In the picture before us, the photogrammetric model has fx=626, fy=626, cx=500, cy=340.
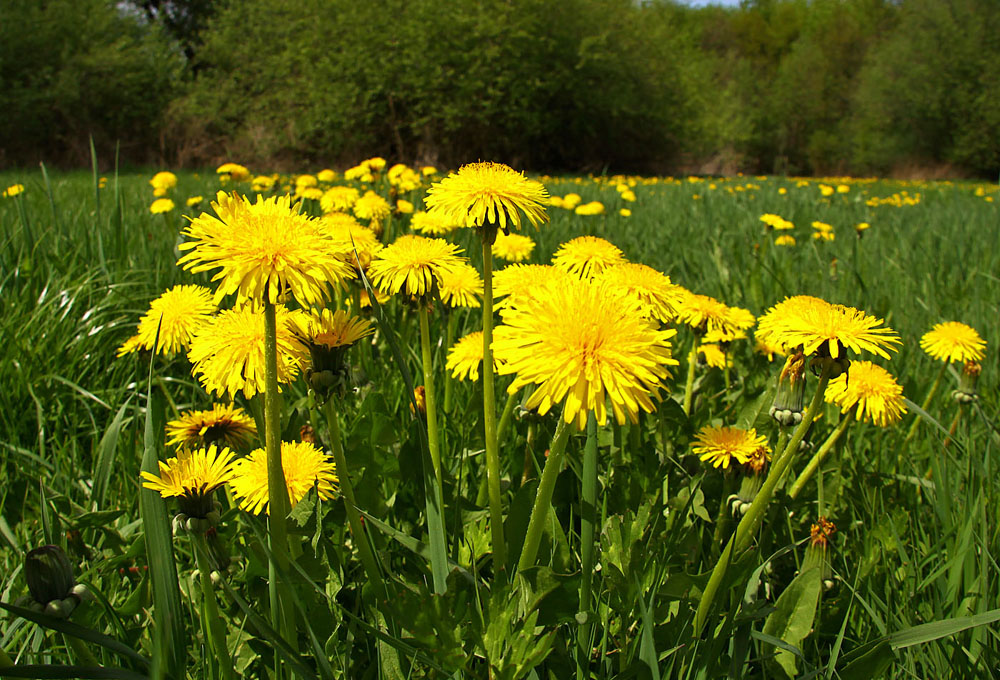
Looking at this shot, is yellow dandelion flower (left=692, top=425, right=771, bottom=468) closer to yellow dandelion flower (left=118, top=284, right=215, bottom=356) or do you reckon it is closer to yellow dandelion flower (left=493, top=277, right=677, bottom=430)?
yellow dandelion flower (left=493, top=277, right=677, bottom=430)

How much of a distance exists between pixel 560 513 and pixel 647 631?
1.64ft

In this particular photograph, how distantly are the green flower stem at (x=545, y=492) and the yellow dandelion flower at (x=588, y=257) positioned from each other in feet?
1.34

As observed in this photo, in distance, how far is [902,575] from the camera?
100 centimetres

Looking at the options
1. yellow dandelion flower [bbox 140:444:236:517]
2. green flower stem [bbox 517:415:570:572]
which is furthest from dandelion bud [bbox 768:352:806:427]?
yellow dandelion flower [bbox 140:444:236:517]

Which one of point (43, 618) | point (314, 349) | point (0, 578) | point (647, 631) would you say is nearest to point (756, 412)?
point (647, 631)

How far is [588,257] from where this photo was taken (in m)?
1.07

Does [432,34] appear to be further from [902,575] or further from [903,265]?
[902,575]

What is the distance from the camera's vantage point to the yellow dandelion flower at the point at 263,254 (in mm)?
634

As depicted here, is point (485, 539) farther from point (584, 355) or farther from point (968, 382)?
point (968, 382)

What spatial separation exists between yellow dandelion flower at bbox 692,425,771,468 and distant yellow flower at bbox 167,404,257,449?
2.33ft

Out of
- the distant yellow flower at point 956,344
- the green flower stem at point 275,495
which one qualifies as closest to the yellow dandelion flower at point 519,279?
the green flower stem at point 275,495

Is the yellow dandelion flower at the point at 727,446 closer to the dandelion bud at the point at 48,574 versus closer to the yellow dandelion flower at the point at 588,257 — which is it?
the yellow dandelion flower at the point at 588,257

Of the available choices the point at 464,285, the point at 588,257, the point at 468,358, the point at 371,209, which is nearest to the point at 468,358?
the point at 468,358

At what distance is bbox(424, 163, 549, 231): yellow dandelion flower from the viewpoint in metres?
0.81
